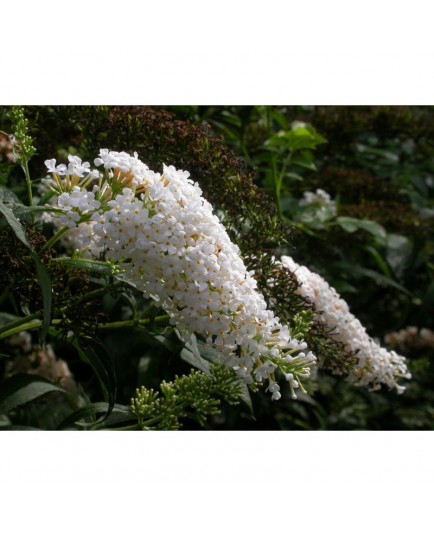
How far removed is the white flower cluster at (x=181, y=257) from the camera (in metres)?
1.17

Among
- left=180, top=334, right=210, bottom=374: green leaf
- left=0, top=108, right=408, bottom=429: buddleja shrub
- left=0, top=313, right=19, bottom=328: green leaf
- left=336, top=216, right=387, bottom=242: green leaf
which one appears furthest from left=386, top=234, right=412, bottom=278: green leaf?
left=0, top=313, right=19, bottom=328: green leaf

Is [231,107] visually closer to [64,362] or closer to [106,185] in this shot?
[64,362]

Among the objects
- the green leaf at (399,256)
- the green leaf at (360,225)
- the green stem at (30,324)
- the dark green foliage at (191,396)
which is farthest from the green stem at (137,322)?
the green leaf at (399,256)

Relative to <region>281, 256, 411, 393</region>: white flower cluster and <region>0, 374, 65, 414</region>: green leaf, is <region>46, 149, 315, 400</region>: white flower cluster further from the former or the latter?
<region>0, 374, 65, 414</region>: green leaf

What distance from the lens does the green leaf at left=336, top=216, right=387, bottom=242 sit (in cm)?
222

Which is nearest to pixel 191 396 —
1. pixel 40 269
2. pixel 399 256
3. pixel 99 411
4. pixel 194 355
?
pixel 194 355

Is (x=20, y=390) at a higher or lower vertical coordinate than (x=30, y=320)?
lower

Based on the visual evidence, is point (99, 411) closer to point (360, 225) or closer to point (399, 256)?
point (360, 225)

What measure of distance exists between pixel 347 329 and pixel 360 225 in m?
0.72

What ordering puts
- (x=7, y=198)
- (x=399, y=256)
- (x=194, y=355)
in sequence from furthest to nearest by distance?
(x=399, y=256) → (x=194, y=355) → (x=7, y=198)

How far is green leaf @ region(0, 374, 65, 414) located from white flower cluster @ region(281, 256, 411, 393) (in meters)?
0.53

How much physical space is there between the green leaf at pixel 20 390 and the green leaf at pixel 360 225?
97cm

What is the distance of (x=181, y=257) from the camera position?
1.18 meters

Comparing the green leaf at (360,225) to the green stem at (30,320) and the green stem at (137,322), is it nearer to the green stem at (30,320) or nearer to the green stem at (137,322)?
the green stem at (137,322)
